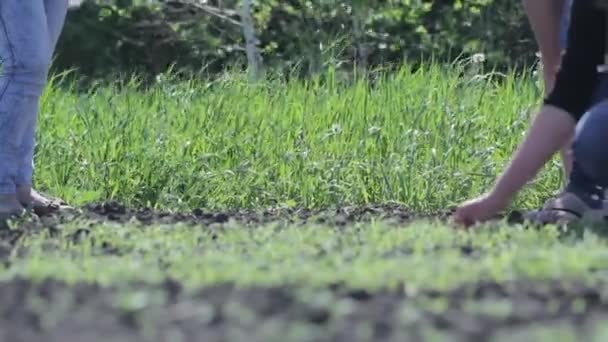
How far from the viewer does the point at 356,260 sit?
315 cm

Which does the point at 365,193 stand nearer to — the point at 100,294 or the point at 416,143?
the point at 416,143

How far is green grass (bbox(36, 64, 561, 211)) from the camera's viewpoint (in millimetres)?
5863

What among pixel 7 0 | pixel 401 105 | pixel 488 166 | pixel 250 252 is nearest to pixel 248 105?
pixel 401 105

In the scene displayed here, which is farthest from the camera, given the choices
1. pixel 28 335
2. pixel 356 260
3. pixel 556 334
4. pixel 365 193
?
pixel 365 193

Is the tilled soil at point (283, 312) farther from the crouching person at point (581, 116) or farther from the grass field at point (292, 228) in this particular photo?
the crouching person at point (581, 116)

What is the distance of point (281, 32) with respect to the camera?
1176 centimetres

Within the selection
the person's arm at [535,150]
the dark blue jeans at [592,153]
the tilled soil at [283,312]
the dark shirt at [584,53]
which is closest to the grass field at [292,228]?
the tilled soil at [283,312]

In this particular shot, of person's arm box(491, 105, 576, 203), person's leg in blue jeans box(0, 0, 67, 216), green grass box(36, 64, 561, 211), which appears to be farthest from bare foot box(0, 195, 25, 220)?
person's arm box(491, 105, 576, 203)

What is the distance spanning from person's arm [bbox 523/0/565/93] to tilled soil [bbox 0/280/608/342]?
7.16ft

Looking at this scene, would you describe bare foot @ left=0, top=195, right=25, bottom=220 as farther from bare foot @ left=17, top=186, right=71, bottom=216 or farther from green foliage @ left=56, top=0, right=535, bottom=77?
green foliage @ left=56, top=0, right=535, bottom=77

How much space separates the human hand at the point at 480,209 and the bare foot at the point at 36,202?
167 cm

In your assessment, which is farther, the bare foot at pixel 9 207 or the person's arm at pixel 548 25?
the person's arm at pixel 548 25

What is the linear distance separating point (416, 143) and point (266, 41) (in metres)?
5.72

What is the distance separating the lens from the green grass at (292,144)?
19.2ft
